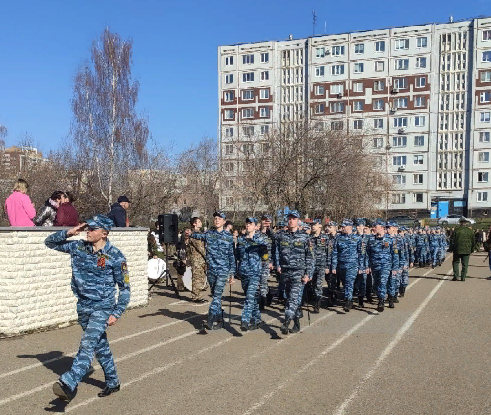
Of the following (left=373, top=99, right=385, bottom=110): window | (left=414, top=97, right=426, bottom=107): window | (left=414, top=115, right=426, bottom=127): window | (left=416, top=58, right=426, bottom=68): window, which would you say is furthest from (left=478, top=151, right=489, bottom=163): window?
(left=373, top=99, right=385, bottom=110): window

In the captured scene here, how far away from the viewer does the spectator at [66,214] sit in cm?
1062

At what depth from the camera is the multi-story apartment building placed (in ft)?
224

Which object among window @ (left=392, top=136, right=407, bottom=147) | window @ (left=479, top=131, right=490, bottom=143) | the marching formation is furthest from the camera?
window @ (left=392, top=136, right=407, bottom=147)

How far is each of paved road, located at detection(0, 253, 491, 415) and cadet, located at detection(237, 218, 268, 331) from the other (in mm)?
338

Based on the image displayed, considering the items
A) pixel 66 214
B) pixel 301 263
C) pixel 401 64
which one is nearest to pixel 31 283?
pixel 66 214

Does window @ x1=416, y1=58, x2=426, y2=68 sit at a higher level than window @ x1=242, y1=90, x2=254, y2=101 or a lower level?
higher

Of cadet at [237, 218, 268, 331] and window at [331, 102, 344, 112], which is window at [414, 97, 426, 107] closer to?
window at [331, 102, 344, 112]

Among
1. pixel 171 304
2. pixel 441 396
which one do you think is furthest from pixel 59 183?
pixel 441 396

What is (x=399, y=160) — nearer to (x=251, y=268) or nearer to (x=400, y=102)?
(x=400, y=102)

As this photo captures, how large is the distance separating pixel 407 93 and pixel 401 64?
3.85 m

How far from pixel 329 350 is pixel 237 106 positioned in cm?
6881

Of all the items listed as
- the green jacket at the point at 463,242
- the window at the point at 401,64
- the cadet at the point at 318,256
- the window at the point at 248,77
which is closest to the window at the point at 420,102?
the window at the point at 401,64

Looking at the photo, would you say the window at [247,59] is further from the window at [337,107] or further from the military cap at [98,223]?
the military cap at [98,223]

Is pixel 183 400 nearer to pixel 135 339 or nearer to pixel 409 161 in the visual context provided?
pixel 135 339
